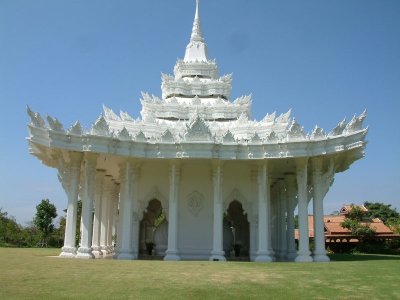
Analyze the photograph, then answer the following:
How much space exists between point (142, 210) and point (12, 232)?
32.3 m

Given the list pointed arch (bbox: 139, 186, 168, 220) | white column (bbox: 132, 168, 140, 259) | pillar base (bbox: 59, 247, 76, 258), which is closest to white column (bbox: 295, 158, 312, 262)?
pointed arch (bbox: 139, 186, 168, 220)

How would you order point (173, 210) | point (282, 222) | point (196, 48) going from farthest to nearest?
point (196, 48)
point (282, 222)
point (173, 210)

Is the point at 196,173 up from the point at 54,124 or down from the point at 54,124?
down

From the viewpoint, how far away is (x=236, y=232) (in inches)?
1208

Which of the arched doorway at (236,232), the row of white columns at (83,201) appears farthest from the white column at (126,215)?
the arched doorway at (236,232)

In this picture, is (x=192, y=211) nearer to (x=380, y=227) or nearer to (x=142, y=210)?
(x=142, y=210)

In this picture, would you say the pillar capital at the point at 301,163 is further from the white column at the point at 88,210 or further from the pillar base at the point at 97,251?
the pillar base at the point at 97,251

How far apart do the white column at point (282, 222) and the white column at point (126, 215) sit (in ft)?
31.8

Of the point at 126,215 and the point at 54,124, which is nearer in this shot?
the point at 54,124

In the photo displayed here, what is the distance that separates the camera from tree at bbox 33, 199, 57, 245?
4922cm

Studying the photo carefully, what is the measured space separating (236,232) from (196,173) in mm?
7293

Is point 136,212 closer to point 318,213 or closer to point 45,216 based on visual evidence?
point 318,213

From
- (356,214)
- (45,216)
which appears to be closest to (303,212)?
(356,214)

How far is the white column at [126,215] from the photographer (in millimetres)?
23141
